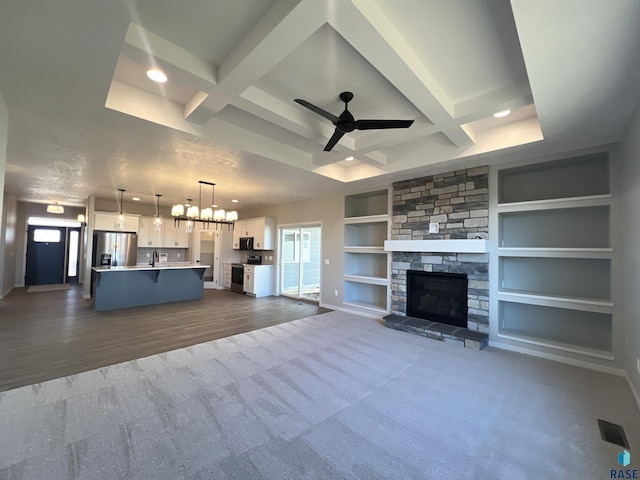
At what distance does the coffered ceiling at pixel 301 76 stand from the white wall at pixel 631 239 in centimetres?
28

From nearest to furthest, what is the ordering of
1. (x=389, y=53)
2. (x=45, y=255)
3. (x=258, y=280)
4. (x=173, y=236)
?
(x=389, y=53) < (x=258, y=280) < (x=173, y=236) < (x=45, y=255)

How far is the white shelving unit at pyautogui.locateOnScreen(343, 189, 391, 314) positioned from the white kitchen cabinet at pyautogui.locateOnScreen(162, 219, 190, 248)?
5.69 metres

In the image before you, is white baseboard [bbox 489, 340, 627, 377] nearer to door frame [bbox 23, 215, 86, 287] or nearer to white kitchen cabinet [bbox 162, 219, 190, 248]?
white kitchen cabinet [bbox 162, 219, 190, 248]

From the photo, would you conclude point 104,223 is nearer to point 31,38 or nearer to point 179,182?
point 179,182

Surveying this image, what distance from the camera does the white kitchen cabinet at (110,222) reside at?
735 centimetres

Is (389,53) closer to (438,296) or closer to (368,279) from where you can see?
(438,296)

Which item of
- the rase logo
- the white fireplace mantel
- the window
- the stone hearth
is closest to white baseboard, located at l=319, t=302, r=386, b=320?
the stone hearth

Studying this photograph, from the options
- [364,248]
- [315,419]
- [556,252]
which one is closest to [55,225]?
[364,248]

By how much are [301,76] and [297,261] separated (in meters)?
6.23

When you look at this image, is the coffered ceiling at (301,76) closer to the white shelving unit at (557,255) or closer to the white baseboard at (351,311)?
the white shelving unit at (557,255)

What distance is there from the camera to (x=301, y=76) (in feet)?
8.43

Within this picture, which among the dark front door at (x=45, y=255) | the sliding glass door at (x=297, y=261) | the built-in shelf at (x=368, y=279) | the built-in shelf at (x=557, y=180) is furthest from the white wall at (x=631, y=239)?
the dark front door at (x=45, y=255)

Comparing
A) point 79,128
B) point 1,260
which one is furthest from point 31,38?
point 1,260

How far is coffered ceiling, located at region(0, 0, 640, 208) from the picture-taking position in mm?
1712
